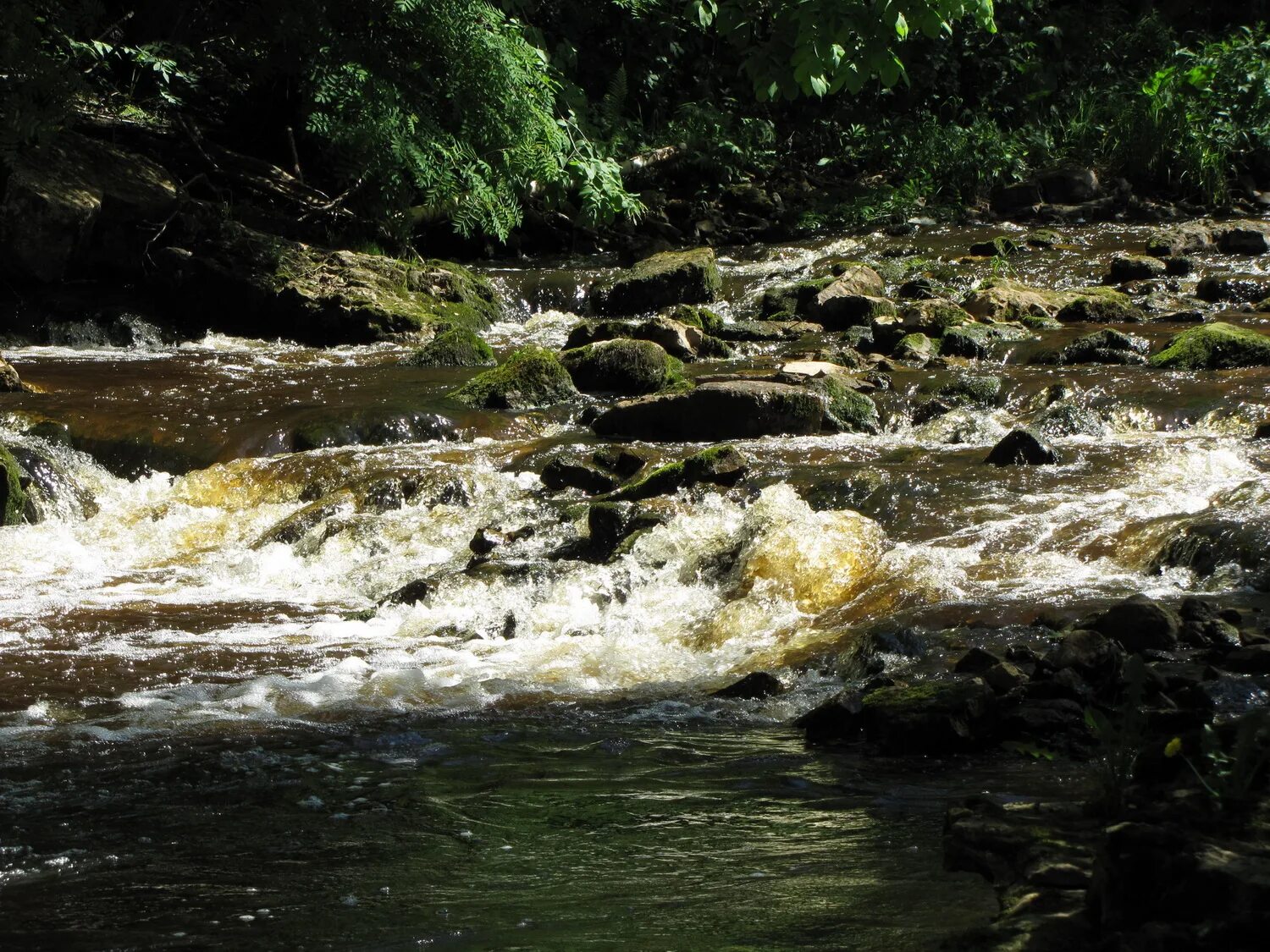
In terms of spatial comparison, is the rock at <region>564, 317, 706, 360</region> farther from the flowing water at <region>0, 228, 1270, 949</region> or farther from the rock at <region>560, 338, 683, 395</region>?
the rock at <region>560, 338, 683, 395</region>

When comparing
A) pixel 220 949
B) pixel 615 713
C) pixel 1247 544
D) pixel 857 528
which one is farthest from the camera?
pixel 857 528

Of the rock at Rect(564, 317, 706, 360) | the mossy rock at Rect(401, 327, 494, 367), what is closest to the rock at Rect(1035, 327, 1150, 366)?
the rock at Rect(564, 317, 706, 360)

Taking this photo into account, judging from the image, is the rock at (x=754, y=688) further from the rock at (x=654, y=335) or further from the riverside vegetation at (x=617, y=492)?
the rock at (x=654, y=335)

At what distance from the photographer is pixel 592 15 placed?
2234cm

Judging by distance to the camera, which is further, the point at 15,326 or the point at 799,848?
the point at 15,326

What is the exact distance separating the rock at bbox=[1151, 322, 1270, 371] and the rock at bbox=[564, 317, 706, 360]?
4196mm

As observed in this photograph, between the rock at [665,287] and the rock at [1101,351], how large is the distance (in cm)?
485

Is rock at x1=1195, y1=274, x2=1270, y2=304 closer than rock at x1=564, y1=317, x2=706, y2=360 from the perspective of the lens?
No

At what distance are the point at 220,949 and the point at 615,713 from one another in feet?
8.60

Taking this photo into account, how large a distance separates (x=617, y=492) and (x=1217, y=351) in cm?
542

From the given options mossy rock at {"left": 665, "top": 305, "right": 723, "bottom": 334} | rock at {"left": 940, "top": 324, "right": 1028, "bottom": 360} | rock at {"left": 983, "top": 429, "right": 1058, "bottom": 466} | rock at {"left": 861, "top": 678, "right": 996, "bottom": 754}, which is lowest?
rock at {"left": 861, "top": 678, "right": 996, "bottom": 754}

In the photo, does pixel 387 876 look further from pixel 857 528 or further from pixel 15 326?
pixel 15 326

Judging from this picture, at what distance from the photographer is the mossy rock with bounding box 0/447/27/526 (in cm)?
908

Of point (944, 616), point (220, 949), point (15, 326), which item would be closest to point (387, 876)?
point (220, 949)
